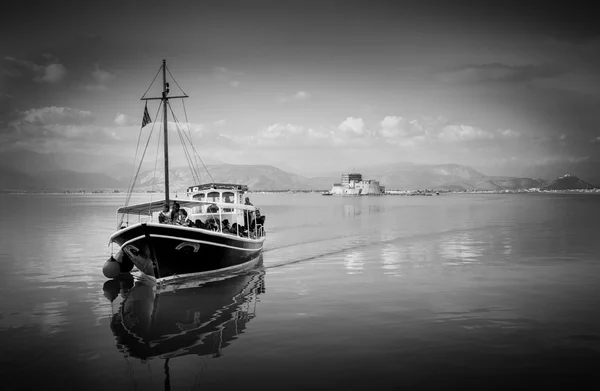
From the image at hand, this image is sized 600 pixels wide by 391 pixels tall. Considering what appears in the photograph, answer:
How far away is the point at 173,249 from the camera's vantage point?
20.2m

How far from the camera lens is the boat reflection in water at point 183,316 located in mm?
12328

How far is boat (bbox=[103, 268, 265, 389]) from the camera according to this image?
12141 mm

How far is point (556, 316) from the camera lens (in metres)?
14.9

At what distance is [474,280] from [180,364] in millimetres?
15422

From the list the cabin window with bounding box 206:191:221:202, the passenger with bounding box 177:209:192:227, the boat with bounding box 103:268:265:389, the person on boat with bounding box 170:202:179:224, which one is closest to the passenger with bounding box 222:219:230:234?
the passenger with bounding box 177:209:192:227

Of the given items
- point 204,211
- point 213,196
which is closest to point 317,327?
point 204,211

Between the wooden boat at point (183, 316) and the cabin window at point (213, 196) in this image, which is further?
the cabin window at point (213, 196)

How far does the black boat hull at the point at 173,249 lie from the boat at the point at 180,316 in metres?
0.73

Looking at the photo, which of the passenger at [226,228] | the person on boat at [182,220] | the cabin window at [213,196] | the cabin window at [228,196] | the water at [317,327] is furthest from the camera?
the cabin window at [228,196]

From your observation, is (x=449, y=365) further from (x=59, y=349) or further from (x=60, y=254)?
(x=60, y=254)

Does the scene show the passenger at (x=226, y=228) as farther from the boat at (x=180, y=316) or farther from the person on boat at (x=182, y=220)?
the boat at (x=180, y=316)

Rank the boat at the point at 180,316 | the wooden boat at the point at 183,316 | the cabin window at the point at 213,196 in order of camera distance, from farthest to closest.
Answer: the cabin window at the point at 213,196 < the wooden boat at the point at 183,316 < the boat at the point at 180,316

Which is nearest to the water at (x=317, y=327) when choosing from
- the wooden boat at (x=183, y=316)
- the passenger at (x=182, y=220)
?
the wooden boat at (x=183, y=316)

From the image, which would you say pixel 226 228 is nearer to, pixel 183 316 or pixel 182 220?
pixel 182 220
